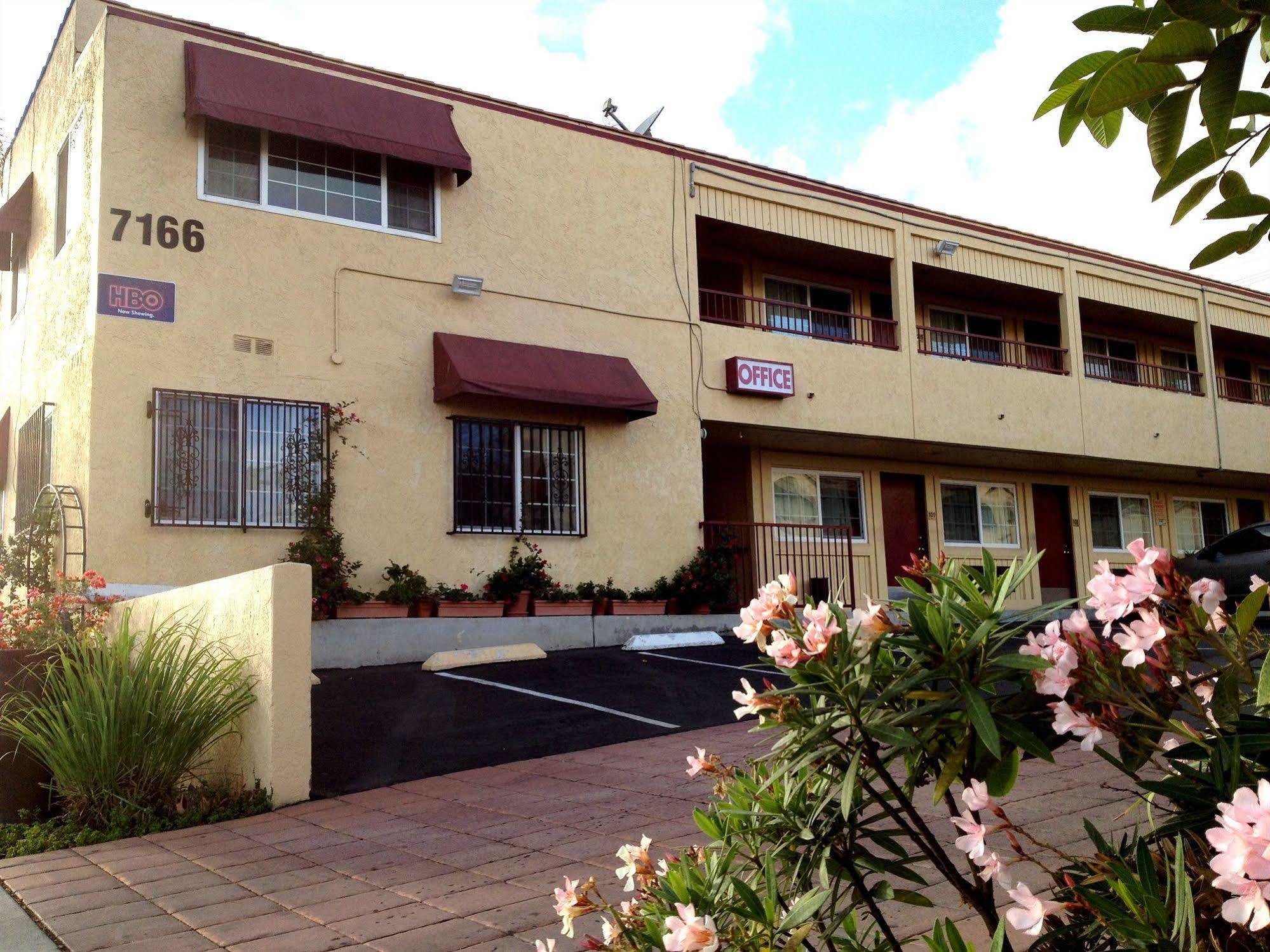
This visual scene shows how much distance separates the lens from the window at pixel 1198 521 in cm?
2234

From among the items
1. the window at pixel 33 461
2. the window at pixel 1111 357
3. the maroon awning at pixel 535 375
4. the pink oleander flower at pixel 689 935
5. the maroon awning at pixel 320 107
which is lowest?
the pink oleander flower at pixel 689 935

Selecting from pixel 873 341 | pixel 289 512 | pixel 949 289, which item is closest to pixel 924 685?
pixel 289 512

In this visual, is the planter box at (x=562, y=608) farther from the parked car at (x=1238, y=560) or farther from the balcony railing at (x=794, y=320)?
the parked car at (x=1238, y=560)

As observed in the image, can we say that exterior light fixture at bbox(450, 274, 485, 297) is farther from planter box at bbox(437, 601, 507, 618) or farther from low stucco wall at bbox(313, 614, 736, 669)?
low stucco wall at bbox(313, 614, 736, 669)

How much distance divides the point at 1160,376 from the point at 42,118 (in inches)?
802

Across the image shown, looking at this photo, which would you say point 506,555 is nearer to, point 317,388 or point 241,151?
point 317,388

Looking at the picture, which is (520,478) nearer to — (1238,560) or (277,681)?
(277,681)

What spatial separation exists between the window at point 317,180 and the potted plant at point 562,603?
444cm

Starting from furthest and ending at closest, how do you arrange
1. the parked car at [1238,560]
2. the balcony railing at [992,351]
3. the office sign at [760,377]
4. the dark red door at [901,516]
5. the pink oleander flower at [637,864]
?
the dark red door at [901,516] → the balcony railing at [992,351] → the office sign at [760,377] → the parked car at [1238,560] → the pink oleander flower at [637,864]

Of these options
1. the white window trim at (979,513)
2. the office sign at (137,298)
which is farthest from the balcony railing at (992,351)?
the office sign at (137,298)

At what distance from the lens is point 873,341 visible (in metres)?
17.0

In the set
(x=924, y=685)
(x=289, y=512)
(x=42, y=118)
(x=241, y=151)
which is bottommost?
(x=924, y=685)

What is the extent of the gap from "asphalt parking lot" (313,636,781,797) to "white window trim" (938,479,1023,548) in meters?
8.69

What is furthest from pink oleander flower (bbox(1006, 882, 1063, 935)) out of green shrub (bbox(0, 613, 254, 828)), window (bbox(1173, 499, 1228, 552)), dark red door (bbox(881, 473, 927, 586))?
window (bbox(1173, 499, 1228, 552))
